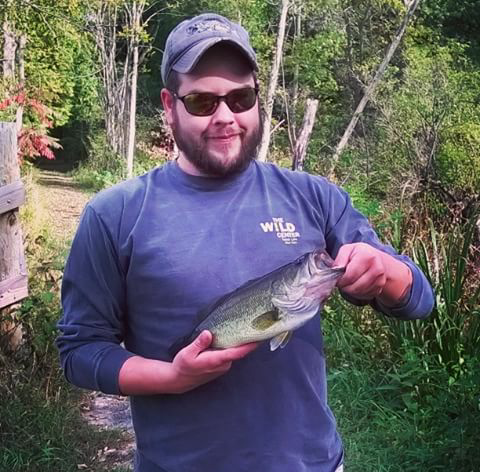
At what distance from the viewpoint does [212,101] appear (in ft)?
5.57

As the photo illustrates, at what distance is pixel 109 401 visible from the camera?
5066mm

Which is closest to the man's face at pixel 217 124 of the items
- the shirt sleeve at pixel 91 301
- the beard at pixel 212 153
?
the beard at pixel 212 153

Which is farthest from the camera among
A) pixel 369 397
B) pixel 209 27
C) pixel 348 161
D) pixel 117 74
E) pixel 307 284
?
pixel 117 74

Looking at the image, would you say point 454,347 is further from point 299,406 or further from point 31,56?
point 31,56

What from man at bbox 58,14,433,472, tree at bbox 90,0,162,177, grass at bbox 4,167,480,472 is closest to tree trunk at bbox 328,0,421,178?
tree at bbox 90,0,162,177

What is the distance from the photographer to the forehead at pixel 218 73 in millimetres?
1705

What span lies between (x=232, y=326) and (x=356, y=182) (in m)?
11.0

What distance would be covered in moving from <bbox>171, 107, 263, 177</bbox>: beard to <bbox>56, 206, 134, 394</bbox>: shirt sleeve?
0.88 ft

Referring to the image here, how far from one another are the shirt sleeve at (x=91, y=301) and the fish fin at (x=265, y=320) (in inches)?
12.9

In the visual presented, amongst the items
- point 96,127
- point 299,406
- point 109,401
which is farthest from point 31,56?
point 299,406

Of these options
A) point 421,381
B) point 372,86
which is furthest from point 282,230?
point 372,86

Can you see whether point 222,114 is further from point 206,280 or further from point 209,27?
point 206,280

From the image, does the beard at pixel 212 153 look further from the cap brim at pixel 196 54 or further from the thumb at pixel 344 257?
the thumb at pixel 344 257

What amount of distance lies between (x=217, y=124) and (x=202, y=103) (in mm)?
61
